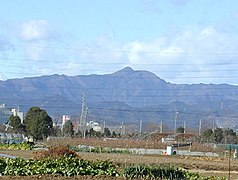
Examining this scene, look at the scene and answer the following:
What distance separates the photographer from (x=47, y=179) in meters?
20.8

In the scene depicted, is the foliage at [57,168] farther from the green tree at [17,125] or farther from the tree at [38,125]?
the green tree at [17,125]

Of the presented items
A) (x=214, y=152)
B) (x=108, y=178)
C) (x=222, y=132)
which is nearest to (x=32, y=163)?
(x=108, y=178)

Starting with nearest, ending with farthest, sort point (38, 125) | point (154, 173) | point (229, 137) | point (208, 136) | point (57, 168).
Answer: point (154, 173), point (57, 168), point (38, 125), point (208, 136), point (229, 137)

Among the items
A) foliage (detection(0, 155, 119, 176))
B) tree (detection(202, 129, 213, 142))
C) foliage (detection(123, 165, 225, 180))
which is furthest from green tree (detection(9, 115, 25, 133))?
foliage (detection(123, 165, 225, 180))

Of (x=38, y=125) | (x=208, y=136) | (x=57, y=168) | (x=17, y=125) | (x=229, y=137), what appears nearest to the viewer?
(x=57, y=168)

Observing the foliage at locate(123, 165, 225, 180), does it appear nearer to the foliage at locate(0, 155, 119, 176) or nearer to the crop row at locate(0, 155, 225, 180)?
the crop row at locate(0, 155, 225, 180)

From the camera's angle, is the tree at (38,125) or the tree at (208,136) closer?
the tree at (38,125)

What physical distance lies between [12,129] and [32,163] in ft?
217

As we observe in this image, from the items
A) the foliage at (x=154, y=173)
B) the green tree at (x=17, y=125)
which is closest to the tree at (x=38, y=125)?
the green tree at (x=17, y=125)

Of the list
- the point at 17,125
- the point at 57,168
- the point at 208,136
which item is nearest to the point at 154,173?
the point at 57,168

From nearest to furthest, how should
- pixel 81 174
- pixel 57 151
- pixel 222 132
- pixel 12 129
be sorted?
pixel 81 174 < pixel 57 151 < pixel 12 129 < pixel 222 132

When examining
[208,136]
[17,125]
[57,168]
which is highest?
[17,125]

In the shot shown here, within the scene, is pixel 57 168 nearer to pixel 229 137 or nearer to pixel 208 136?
pixel 208 136

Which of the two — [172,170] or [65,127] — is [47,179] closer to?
[172,170]
